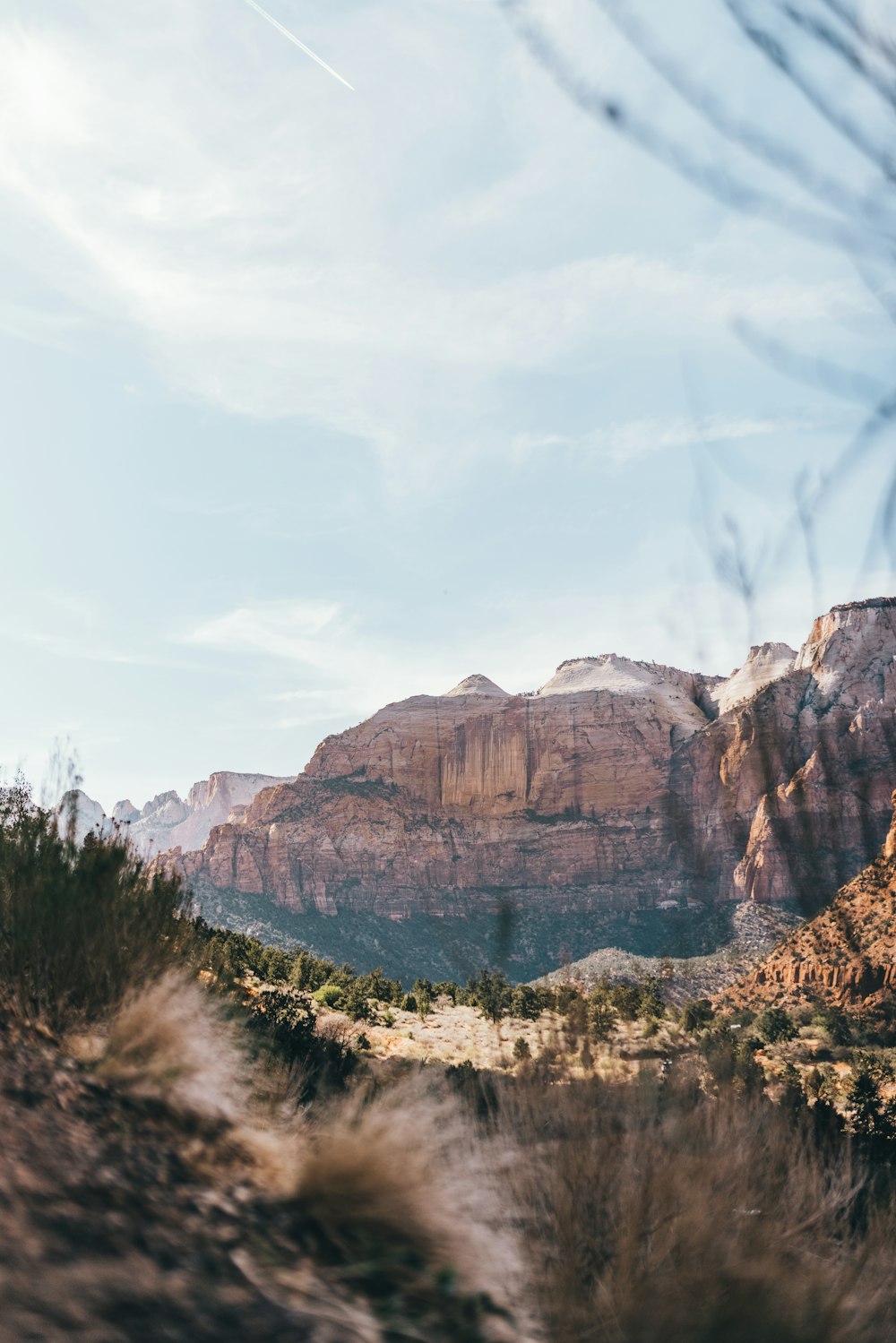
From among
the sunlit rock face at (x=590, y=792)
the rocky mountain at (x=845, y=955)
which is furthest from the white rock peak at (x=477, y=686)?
the rocky mountain at (x=845, y=955)

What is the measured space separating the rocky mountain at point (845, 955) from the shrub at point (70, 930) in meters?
30.7

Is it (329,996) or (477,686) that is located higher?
(477,686)

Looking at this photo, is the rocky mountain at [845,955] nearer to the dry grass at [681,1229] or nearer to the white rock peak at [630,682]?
the dry grass at [681,1229]

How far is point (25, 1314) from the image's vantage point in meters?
2.81

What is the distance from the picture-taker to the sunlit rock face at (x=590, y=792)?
9375cm

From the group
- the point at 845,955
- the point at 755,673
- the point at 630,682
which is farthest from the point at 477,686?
the point at 845,955

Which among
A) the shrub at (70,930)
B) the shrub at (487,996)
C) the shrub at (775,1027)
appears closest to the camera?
the shrub at (70,930)

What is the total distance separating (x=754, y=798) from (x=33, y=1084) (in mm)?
120517

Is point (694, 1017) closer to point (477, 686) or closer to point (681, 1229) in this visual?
point (681, 1229)

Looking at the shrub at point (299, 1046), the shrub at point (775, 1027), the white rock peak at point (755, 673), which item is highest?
the white rock peak at point (755, 673)

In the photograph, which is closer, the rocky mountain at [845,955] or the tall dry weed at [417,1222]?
the tall dry weed at [417,1222]

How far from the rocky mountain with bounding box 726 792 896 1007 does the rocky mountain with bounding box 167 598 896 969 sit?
43263 mm

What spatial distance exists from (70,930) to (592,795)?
138868mm

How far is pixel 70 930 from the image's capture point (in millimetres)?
6832
